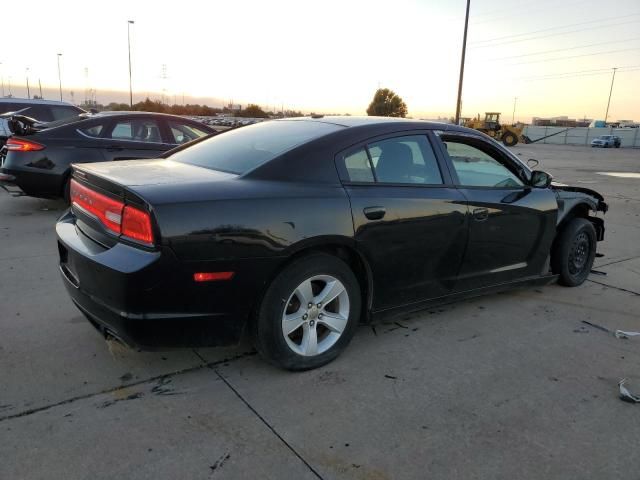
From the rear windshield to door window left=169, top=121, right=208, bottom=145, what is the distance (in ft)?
13.3

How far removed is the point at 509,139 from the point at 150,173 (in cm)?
4262

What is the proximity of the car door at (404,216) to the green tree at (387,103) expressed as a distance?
8630 centimetres

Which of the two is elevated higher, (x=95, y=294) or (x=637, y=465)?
(x=95, y=294)

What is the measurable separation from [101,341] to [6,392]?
712mm

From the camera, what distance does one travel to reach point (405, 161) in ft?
11.8

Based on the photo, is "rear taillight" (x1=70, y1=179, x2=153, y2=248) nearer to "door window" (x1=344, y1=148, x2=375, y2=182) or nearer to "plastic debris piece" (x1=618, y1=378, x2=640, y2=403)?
"door window" (x1=344, y1=148, x2=375, y2=182)

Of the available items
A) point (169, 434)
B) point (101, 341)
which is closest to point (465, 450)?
point (169, 434)

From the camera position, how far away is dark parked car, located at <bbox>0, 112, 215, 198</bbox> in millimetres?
7098

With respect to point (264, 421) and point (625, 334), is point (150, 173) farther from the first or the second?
point (625, 334)

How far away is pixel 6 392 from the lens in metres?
2.79

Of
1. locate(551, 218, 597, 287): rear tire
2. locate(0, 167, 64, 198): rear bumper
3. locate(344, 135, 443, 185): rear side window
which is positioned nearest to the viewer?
locate(344, 135, 443, 185): rear side window

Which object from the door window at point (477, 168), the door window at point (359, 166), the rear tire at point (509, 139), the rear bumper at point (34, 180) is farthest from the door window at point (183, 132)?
the rear tire at point (509, 139)

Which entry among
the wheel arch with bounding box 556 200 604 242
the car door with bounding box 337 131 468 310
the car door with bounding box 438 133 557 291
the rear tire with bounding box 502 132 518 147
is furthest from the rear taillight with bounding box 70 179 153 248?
the rear tire with bounding box 502 132 518 147

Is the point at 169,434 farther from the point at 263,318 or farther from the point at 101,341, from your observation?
the point at 101,341
